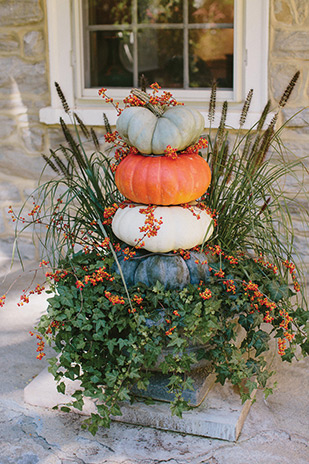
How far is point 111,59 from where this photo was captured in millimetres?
4012

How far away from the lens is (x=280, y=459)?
2100 mm

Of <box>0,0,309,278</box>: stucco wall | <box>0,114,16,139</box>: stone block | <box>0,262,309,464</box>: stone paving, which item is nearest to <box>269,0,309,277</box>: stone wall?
<box>0,0,309,278</box>: stucco wall

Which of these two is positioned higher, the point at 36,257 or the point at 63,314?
the point at 63,314

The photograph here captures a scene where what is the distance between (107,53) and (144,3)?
40 centimetres

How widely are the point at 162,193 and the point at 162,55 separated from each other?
1.91m

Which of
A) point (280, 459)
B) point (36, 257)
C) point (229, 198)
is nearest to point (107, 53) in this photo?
point (36, 257)

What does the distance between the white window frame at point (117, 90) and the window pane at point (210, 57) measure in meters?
0.12

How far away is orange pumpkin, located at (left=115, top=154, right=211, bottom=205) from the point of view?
2.27m

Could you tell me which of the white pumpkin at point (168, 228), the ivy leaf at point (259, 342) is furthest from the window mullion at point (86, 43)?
the ivy leaf at point (259, 342)

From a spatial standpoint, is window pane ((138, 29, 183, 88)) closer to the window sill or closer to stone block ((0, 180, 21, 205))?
the window sill

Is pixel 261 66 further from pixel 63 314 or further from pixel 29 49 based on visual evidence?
pixel 63 314

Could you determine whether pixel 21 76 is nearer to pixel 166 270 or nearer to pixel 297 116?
pixel 297 116

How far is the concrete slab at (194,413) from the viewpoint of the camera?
2211 mm

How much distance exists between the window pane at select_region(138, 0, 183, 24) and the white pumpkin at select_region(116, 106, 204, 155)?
5.61 feet
